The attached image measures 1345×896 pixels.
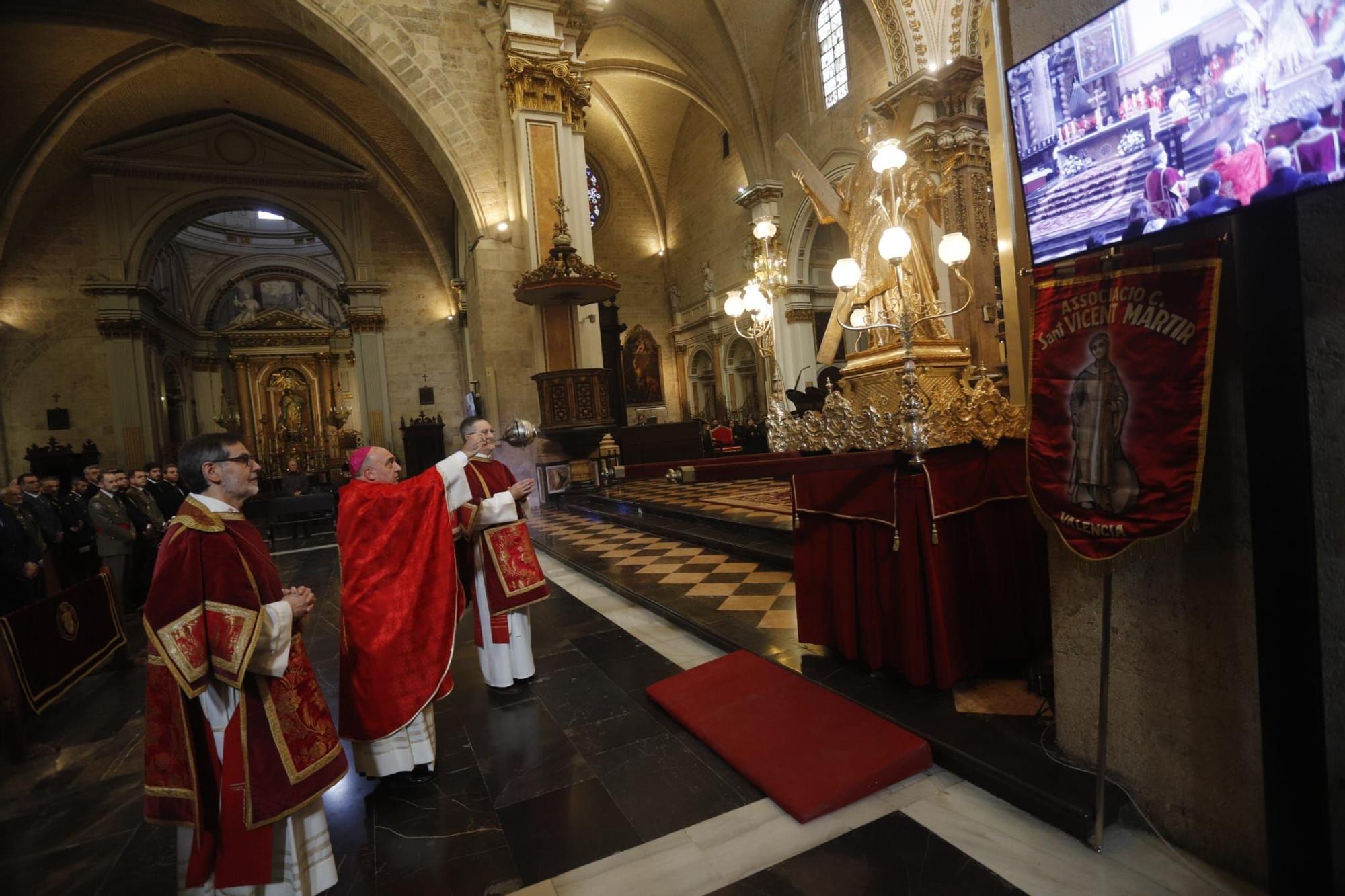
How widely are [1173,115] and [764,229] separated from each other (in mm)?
4771

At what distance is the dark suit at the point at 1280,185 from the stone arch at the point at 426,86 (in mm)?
10941

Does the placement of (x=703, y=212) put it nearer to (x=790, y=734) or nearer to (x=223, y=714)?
(x=790, y=734)

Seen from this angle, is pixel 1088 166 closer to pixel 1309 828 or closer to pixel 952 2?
pixel 1309 828

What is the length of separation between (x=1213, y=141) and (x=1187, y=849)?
2.00 meters

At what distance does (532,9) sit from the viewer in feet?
33.7

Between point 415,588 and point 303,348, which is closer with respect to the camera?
point 415,588

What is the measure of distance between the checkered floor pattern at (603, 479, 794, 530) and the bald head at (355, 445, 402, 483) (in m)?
3.70

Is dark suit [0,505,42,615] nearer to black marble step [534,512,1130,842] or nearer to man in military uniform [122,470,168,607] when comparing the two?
man in military uniform [122,470,168,607]

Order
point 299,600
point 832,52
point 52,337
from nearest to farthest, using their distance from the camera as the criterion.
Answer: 1. point 299,600
2. point 832,52
3. point 52,337

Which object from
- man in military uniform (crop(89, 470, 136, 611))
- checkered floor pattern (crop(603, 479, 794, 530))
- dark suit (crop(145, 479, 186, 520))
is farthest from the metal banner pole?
dark suit (crop(145, 479, 186, 520))

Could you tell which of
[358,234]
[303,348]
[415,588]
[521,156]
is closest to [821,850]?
[415,588]

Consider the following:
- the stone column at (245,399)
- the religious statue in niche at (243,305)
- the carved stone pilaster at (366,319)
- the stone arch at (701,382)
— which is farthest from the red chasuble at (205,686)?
the religious statue in niche at (243,305)

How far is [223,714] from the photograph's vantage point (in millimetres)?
1811

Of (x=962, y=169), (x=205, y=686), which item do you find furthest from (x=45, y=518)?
(x=962, y=169)
